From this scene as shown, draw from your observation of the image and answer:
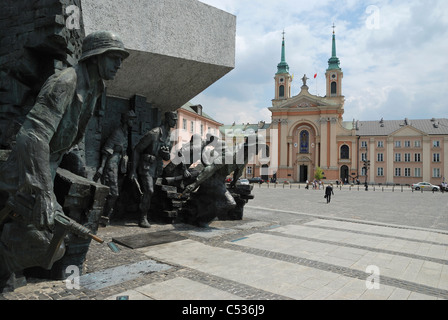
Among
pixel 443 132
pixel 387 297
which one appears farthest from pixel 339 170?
pixel 387 297

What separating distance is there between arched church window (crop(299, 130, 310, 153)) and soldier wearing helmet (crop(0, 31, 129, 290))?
58.8 meters

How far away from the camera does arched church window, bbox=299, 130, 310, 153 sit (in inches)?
2339

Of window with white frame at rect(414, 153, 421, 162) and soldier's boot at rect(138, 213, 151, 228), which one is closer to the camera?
soldier's boot at rect(138, 213, 151, 228)

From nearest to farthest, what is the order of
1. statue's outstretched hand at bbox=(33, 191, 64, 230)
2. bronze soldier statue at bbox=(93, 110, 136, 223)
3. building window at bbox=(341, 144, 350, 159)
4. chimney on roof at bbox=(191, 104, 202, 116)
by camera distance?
statue's outstretched hand at bbox=(33, 191, 64, 230)
bronze soldier statue at bbox=(93, 110, 136, 223)
chimney on roof at bbox=(191, 104, 202, 116)
building window at bbox=(341, 144, 350, 159)

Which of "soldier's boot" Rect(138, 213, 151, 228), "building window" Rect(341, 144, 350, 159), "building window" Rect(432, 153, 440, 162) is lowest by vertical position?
"soldier's boot" Rect(138, 213, 151, 228)

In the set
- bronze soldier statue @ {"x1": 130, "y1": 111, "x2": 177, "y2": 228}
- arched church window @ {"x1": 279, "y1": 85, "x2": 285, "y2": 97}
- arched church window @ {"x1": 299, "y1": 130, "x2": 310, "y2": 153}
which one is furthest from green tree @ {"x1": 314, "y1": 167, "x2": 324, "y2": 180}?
bronze soldier statue @ {"x1": 130, "y1": 111, "x2": 177, "y2": 228}

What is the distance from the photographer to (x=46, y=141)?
257 cm

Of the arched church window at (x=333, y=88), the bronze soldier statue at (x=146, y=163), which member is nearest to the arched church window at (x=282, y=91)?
the arched church window at (x=333, y=88)

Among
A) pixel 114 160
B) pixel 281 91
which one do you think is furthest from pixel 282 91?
pixel 114 160

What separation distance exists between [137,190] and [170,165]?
150 centimetres

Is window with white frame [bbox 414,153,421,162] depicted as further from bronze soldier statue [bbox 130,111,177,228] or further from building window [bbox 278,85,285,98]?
bronze soldier statue [bbox 130,111,177,228]

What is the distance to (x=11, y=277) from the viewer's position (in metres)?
3.00

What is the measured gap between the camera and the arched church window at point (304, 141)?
5941 centimetres

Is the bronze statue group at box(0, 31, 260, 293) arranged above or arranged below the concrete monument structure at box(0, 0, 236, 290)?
below
